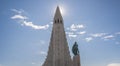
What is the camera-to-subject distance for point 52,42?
296 feet

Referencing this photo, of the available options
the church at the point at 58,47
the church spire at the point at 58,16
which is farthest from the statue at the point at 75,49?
the church spire at the point at 58,16

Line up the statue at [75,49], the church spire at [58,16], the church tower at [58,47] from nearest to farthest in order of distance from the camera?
the statue at [75,49] → the church tower at [58,47] → the church spire at [58,16]

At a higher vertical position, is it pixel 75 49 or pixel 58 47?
pixel 58 47

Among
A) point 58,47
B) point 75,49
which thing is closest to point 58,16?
point 58,47

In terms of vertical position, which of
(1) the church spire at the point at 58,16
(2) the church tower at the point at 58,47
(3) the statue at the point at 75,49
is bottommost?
(3) the statue at the point at 75,49

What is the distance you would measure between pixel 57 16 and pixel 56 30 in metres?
6.67

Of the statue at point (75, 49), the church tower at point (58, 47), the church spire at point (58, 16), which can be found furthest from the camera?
the church spire at point (58, 16)

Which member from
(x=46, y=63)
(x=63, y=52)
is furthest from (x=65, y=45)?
(x=46, y=63)

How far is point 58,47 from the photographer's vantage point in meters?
87.3

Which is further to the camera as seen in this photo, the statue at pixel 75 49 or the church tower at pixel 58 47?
the church tower at pixel 58 47

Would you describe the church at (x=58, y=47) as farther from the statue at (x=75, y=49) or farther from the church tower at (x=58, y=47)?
the statue at (x=75, y=49)

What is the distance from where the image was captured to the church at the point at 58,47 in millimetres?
84500

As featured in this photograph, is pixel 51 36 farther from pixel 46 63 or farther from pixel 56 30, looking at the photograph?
pixel 46 63

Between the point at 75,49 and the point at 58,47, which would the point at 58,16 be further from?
the point at 75,49
